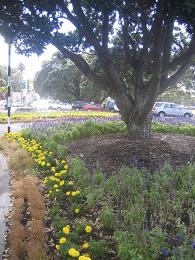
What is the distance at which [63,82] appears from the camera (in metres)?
53.8

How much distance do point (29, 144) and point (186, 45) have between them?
5782mm

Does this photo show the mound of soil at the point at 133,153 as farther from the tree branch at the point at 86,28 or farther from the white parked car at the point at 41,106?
the white parked car at the point at 41,106

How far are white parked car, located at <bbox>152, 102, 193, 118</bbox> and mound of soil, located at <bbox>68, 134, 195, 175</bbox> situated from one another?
25222 millimetres

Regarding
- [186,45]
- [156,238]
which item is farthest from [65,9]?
[156,238]

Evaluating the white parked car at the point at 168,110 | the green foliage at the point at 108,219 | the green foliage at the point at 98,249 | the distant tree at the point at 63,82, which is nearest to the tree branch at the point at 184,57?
the green foliage at the point at 108,219

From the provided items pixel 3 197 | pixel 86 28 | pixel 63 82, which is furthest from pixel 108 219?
pixel 63 82

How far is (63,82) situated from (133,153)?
4551cm

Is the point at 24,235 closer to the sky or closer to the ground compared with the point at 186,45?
closer to the ground

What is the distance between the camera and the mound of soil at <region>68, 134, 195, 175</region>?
326 inches

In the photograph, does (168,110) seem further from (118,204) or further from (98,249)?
(98,249)

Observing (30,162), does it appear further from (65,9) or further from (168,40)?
(168,40)

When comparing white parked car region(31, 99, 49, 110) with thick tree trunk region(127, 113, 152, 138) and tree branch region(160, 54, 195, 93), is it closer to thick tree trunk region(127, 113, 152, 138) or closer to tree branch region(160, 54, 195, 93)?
thick tree trunk region(127, 113, 152, 138)

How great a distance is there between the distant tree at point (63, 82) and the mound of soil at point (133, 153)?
37016 mm

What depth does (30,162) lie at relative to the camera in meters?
9.14
